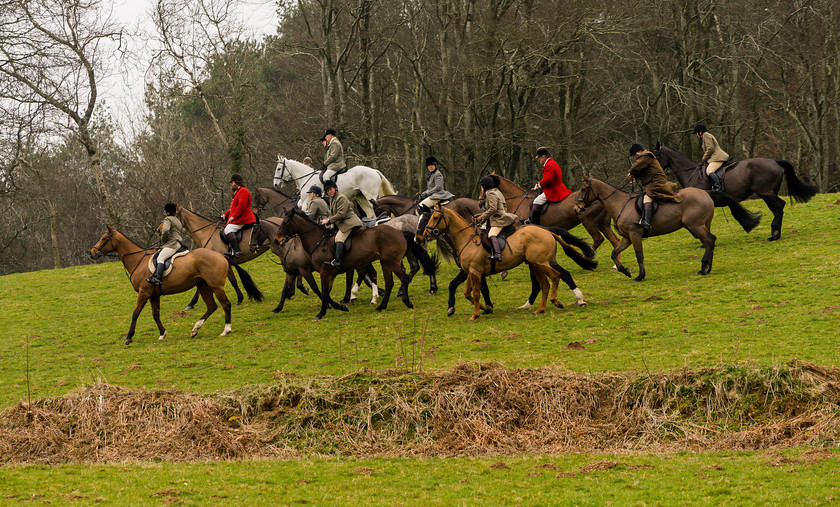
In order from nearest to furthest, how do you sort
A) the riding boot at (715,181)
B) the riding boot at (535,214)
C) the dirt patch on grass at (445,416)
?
the dirt patch on grass at (445,416) → the riding boot at (535,214) → the riding boot at (715,181)

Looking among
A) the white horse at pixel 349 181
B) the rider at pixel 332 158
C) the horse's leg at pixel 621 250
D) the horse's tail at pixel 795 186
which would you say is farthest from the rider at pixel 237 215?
the horse's tail at pixel 795 186

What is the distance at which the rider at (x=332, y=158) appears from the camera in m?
19.5

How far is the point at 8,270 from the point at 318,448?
43.2m

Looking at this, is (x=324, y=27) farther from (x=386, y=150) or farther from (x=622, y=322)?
(x=622, y=322)

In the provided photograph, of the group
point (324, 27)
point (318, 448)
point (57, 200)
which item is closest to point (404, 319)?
point (318, 448)

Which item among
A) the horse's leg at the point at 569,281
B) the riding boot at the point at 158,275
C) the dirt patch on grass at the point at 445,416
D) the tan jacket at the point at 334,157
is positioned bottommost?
the dirt patch on grass at the point at 445,416

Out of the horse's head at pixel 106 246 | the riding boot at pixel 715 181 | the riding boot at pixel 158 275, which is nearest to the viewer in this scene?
the riding boot at pixel 158 275

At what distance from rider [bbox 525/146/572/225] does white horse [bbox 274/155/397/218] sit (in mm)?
4072

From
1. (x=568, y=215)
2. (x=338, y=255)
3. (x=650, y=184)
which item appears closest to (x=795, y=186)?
(x=650, y=184)

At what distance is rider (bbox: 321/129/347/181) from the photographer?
1952 centimetres

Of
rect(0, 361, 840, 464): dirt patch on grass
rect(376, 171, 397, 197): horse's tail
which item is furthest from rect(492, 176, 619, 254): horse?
rect(0, 361, 840, 464): dirt patch on grass

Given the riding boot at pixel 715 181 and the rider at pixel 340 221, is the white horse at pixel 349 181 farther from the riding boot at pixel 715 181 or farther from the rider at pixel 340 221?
the riding boot at pixel 715 181

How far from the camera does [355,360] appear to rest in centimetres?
1305

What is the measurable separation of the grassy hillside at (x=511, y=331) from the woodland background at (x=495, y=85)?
9.55 m
